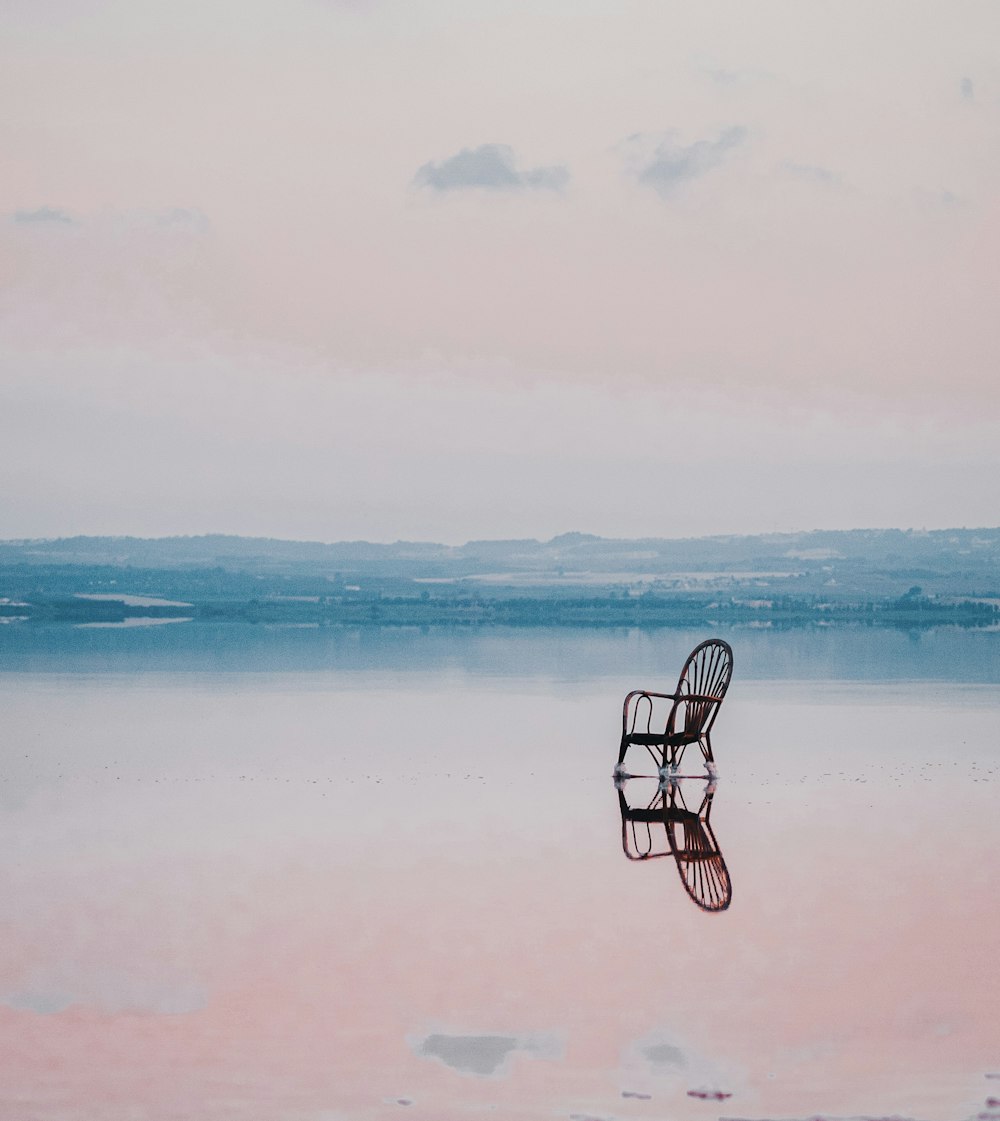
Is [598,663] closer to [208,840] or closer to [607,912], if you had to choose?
[208,840]

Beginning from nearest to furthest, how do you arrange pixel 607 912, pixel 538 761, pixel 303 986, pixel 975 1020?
pixel 975 1020 < pixel 303 986 < pixel 607 912 < pixel 538 761

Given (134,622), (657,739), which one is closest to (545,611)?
(134,622)

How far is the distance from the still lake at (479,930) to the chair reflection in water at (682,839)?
8cm

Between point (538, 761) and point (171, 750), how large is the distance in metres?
→ 2.51

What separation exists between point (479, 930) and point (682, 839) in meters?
2.26

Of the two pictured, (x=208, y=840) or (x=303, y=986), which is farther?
(x=208, y=840)

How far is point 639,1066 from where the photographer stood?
15.0ft

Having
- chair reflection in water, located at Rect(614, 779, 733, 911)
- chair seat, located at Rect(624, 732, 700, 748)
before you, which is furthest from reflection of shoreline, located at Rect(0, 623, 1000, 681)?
chair reflection in water, located at Rect(614, 779, 733, 911)

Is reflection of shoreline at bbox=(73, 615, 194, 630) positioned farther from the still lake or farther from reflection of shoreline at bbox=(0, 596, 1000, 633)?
the still lake

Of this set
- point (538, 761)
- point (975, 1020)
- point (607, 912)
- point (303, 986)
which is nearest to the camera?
point (975, 1020)

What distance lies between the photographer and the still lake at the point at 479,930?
448 cm

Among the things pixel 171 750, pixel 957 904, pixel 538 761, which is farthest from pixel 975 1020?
pixel 171 750

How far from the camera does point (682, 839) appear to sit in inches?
320

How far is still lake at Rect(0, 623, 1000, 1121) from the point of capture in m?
4.48
